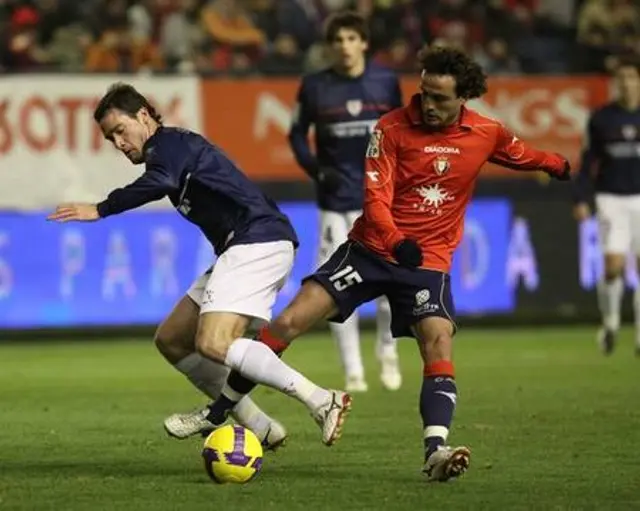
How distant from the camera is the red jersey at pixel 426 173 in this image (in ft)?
29.5

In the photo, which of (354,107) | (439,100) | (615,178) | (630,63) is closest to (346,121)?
(354,107)

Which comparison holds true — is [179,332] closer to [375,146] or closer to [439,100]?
[375,146]

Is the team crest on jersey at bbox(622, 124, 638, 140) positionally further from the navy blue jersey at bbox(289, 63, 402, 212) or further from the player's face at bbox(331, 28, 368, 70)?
the player's face at bbox(331, 28, 368, 70)

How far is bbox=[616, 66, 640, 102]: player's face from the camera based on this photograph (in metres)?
16.4

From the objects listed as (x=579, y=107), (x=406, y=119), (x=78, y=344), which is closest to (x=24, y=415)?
(x=406, y=119)

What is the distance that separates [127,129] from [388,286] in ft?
4.84

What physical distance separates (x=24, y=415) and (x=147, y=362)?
4.88 metres

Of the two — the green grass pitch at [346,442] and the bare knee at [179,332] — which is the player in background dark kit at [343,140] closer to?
the green grass pitch at [346,442]

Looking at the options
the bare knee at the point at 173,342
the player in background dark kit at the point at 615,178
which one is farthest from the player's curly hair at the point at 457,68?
the player in background dark kit at the point at 615,178

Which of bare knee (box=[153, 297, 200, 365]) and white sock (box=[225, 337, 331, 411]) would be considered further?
bare knee (box=[153, 297, 200, 365])

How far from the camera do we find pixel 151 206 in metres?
19.4

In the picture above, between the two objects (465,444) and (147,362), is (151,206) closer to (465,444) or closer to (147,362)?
A: (147,362)

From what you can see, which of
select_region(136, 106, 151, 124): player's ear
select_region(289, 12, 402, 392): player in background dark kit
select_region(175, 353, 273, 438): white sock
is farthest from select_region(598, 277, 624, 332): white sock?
select_region(136, 106, 151, 124): player's ear

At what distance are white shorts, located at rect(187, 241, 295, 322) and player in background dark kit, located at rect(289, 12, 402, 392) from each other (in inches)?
170
